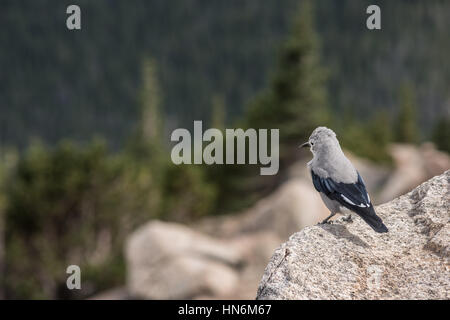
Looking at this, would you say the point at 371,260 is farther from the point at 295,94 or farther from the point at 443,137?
the point at 443,137

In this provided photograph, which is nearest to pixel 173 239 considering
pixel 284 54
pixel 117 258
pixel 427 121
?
pixel 117 258

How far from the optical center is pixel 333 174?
5.42m

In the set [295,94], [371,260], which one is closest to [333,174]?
[371,260]

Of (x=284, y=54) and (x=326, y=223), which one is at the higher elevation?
(x=284, y=54)

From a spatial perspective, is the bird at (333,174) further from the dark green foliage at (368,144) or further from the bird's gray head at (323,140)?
the dark green foliage at (368,144)

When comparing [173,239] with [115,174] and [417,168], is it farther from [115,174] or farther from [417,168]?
[417,168]

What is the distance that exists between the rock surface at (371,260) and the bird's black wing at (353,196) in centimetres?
30

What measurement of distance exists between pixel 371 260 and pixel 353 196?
1.91 ft

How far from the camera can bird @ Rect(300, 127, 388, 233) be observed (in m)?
5.30

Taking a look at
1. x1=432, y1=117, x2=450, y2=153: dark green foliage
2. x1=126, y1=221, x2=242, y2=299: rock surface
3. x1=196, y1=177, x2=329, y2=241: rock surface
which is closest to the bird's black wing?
x1=126, y1=221, x2=242, y2=299: rock surface
